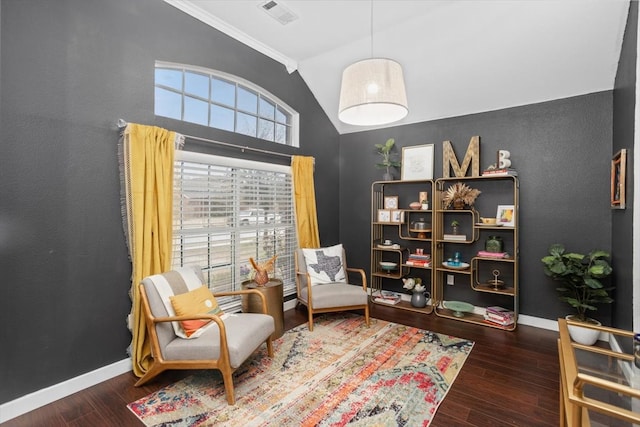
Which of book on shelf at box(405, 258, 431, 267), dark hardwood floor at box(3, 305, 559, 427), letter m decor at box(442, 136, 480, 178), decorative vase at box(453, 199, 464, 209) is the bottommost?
dark hardwood floor at box(3, 305, 559, 427)

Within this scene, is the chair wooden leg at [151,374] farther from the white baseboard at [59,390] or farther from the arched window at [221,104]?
the arched window at [221,104]

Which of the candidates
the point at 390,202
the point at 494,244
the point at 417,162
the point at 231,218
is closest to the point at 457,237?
the point at 494,244

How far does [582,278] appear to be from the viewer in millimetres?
3057

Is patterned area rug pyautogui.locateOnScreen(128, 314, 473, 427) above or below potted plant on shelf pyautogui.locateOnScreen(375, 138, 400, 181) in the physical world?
below

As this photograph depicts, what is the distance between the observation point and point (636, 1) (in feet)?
7.44

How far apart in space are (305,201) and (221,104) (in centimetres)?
159

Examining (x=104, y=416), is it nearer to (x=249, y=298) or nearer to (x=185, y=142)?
(x=249, y=298)

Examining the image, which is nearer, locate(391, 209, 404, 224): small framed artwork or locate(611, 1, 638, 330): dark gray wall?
locate(611, 1, 638, 330): dark gray wall

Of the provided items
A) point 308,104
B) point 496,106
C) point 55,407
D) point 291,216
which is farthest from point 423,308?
point 55,407

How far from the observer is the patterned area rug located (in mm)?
2029

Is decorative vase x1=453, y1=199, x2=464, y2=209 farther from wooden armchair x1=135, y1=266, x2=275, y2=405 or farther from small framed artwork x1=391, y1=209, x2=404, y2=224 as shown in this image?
wooden armchair x1=135, y1=266, x2=275, y2=405

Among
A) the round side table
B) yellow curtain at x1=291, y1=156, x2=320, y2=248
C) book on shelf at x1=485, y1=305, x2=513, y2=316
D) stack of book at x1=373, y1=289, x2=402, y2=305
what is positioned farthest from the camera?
stack of book at x1=373, y1=289, x2=402, y2=305

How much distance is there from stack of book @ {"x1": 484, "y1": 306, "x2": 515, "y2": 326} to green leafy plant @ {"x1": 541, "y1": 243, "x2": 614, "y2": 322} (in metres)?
0.54

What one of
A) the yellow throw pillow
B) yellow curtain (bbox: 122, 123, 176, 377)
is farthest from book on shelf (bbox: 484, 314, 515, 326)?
yellow curtain (bbox: 122, 123, 176, 377)
